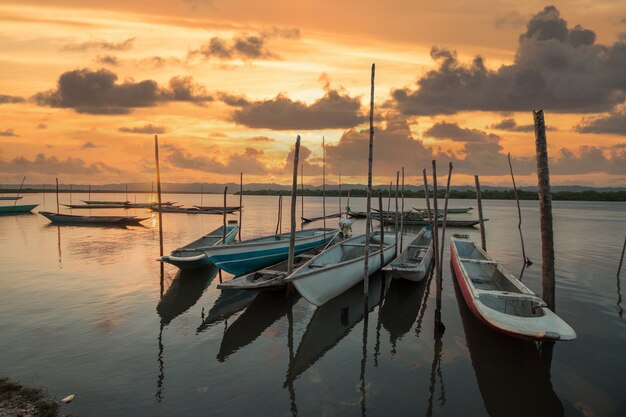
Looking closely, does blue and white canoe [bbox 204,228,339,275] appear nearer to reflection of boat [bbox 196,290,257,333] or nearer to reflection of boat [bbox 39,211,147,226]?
reflection of boat [bbox 196,290,257,333]

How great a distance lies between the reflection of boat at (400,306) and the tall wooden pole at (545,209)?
161 inches

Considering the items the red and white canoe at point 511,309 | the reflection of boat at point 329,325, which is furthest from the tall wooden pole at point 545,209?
the reflection of boat at point 329,325

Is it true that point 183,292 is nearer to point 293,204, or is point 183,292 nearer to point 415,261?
point 293,204

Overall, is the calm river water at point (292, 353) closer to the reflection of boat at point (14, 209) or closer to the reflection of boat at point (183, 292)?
the reflection of boat at point (183, 292)

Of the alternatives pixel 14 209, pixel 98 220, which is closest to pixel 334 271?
pixel 98 220

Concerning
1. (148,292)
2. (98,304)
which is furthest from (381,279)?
(98,304)

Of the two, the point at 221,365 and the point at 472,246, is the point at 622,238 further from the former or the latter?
the point at 221,365

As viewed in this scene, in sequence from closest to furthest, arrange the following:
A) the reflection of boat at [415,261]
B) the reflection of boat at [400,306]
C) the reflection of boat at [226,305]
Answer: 1. the reflection of boat at [400,306]
2. the reflection of boat at [226,305]
3. the reflection of boat at [415,261]

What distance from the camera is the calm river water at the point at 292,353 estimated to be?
7.63 meters

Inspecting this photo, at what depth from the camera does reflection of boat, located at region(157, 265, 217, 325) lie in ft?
43.3

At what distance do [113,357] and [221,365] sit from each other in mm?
2737

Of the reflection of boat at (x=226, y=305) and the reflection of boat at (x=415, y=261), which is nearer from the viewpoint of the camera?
the reflection of boat at (x=226, y=305)

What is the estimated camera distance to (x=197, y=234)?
35531 mm

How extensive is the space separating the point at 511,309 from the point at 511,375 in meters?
2.67
